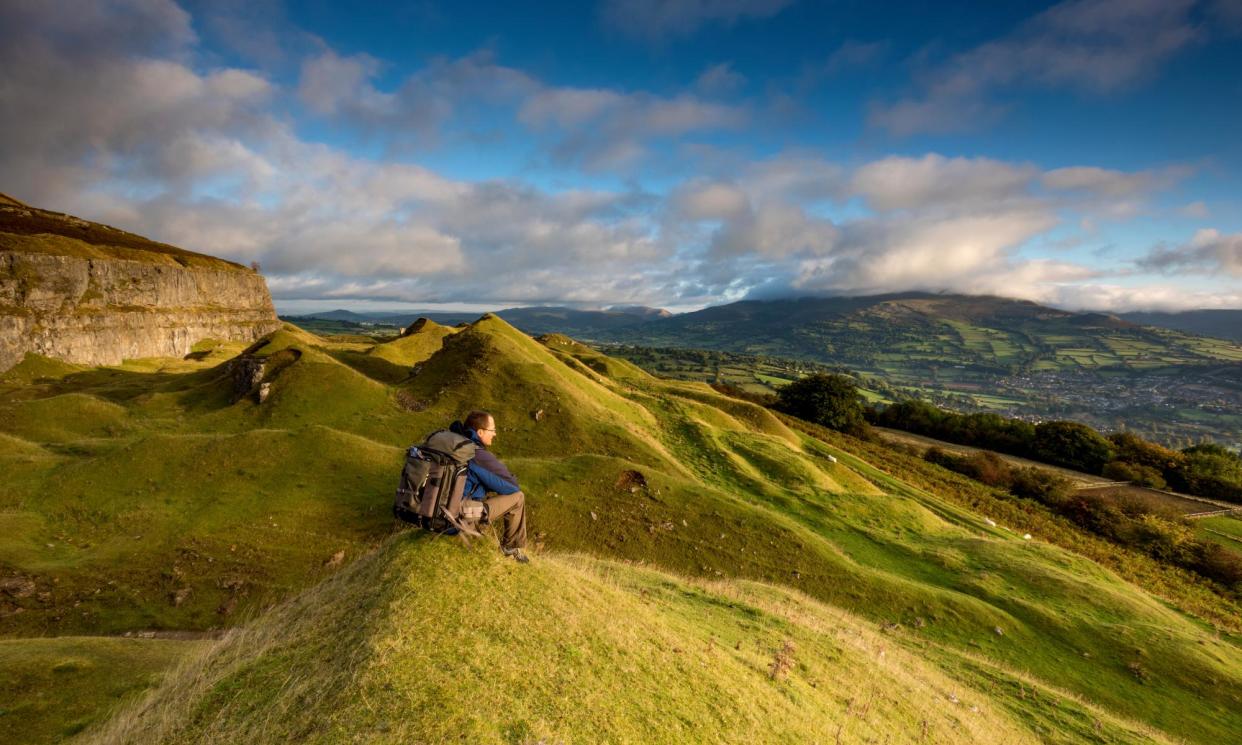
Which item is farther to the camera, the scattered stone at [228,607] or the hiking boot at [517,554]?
the scattered stone at [228,607]

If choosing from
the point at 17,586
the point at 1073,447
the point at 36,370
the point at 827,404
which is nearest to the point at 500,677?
the point at 17,586

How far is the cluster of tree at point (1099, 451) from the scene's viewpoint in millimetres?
75750

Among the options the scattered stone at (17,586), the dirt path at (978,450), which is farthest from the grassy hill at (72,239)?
the dirt path at (978,450)

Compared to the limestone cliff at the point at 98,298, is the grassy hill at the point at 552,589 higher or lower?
lower

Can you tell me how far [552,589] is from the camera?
1034cm

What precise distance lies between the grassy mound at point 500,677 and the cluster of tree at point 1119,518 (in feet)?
187

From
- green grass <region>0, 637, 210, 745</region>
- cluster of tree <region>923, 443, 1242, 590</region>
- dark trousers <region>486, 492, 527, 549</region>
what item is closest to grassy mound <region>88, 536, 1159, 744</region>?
dark trousers <region>486, 492, 527, 549</region>

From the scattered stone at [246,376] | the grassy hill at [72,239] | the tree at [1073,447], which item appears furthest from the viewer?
the tree at [1073,447]

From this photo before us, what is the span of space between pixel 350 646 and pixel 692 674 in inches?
238

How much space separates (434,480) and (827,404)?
9568 cm

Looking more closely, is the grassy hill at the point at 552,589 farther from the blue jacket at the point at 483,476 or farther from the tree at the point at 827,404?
the tree at the point at 827,404

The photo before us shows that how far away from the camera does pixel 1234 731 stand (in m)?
18.8

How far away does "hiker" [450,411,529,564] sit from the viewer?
983 centimetres

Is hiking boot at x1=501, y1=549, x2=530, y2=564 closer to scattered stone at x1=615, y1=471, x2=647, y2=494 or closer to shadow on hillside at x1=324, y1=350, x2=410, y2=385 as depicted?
scattered stone at x1=615, y1=471, x2=647, y2=494
